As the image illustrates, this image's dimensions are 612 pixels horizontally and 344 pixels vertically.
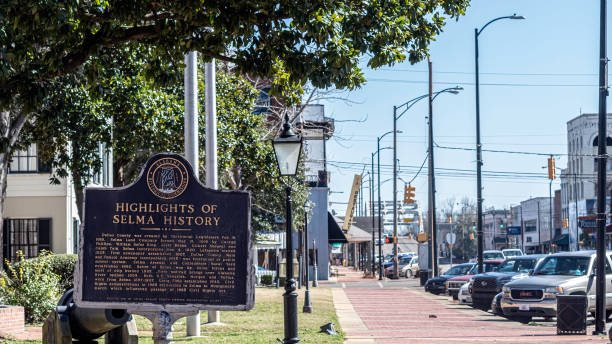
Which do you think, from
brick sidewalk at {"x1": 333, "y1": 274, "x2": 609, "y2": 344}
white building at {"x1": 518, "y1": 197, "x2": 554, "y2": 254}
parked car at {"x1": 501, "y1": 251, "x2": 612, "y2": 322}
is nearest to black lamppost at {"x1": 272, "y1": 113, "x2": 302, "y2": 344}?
brick sidewalk at {"x1": 333, "y1": 274, "x2": 609, "y2": 344}

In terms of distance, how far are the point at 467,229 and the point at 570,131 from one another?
4577 centimetres

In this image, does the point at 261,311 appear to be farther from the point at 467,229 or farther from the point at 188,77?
the point at 467,229

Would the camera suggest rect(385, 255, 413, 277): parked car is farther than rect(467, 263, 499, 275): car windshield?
Yes

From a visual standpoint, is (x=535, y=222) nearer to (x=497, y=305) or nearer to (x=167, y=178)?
(x=497, y=305)

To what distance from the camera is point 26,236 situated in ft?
101

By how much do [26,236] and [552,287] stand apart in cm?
1846

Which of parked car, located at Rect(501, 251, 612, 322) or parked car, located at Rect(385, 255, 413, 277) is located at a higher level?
parked car, located at Rect(501, 251, 612, 322)

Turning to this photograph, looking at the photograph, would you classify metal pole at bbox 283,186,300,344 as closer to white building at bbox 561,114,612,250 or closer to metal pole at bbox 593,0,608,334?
metal pole at bbox 593,0,608,334

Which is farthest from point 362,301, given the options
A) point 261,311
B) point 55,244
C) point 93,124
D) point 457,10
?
point 457,10

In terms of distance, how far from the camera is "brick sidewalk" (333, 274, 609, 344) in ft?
56.5

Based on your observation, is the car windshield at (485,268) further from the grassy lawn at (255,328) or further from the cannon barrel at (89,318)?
the cannon barrel at (89,318)

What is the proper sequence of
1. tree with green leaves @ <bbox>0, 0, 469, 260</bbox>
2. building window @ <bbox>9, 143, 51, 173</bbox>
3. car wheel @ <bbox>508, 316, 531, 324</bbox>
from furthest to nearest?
building window @ <bbox>9, 143, 51, 173</bbox> → car wheel @ <bbox>508, 316, 531, 324</bbox> → tree with green leaves @ <bbox>0, 0, 469, 260</bbox>

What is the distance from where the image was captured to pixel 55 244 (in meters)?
30.4

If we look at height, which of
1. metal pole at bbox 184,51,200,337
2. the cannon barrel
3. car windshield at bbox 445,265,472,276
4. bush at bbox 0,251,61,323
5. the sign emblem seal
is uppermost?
metal pole at bbox 184,51,200,337
